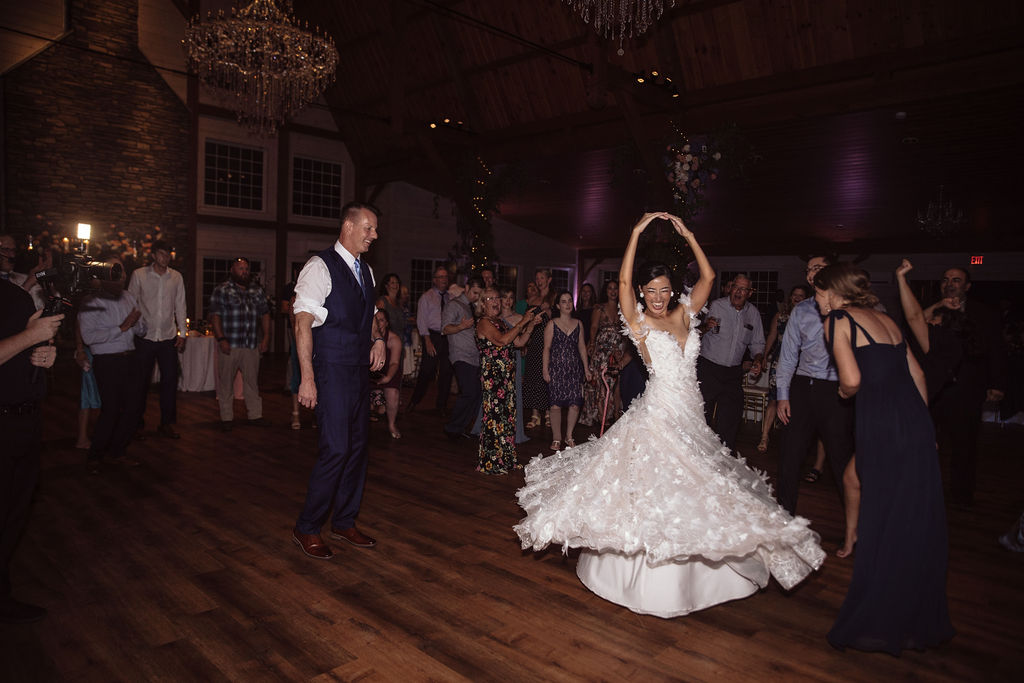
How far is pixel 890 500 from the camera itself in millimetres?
2377

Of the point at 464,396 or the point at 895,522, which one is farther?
the point at 464,396

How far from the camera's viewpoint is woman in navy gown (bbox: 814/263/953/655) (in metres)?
2.36

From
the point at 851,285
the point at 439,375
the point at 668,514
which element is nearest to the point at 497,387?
the point at 439,375

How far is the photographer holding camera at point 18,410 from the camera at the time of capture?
221cm

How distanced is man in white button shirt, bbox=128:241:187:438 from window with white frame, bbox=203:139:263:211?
8.16 m

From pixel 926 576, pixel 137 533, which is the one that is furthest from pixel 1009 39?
pixel 137 533

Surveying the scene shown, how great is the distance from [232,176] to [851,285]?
1344cm

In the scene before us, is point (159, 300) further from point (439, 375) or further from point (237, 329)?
point (439, 375)

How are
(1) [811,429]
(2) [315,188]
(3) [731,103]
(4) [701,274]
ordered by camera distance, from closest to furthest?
(4) [701,274] < (1) [811,429] < (3) [731,103] < (2) [315,188]

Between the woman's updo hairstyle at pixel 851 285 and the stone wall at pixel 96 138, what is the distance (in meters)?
12.3

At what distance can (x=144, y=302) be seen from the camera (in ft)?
18.2

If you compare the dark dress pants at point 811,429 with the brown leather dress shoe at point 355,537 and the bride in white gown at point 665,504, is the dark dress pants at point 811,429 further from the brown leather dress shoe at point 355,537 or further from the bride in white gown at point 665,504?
the brown leather dress shoe at point 355,537

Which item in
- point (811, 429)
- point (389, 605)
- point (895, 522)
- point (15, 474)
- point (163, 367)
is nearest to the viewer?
point (895, 522)

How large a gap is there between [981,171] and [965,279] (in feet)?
22.7
